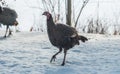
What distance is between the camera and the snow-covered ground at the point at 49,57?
895 centimetres

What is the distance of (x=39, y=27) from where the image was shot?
16000mm

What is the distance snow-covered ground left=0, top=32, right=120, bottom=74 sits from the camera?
895 centimetres

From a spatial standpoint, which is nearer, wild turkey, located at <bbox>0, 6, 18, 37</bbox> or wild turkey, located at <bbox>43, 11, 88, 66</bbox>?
wild turkey, located at <bbox>43, 11, 88, 66</bbox>

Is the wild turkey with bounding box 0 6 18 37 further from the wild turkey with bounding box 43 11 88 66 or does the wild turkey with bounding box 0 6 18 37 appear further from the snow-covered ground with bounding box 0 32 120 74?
the wild turkey with bounding box 43 11 88 66

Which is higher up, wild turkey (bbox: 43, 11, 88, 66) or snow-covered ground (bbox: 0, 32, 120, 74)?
wild turkey (bbox: 43, 11, 88, 66)

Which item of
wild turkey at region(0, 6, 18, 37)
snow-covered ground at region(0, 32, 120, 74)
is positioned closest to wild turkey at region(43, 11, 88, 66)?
snow-covered ground at region(0, 32, 120, 74)

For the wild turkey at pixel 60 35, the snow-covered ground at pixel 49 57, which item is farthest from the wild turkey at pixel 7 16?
the wild turkey at pixel 60 35

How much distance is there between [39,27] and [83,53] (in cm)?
553

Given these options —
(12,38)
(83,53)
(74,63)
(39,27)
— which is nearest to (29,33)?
(12,38)

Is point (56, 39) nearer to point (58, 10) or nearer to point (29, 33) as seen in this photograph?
point (29, 33)

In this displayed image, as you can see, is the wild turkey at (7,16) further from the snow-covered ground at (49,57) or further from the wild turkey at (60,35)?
the wild turkey at (60,35)

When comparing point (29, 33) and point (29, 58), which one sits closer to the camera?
point (29, 58)

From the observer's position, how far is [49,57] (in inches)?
396

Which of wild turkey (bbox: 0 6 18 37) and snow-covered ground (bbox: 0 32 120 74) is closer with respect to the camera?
snow-covered ground (bbox: 0 32 120 74)
